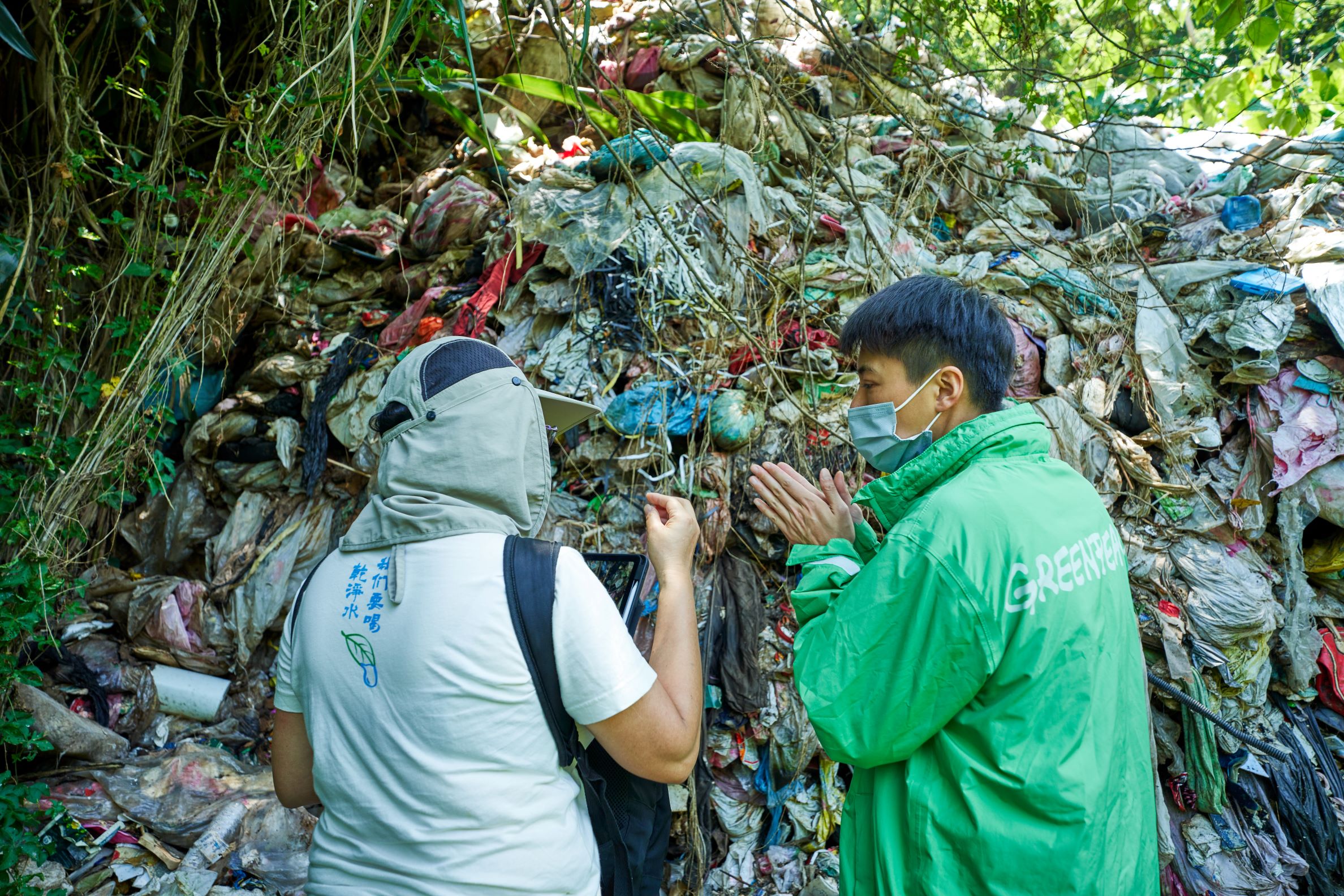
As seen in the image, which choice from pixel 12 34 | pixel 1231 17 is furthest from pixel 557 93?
pixel 1231 17

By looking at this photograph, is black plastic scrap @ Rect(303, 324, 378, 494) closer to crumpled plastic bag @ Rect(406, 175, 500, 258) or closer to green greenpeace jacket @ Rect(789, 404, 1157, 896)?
crumpled plastic bag @ Rect(406, 175, 500, 258)

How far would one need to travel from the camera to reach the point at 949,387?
140 cm

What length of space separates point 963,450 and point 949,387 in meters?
0.16

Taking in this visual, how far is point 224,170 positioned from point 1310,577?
481 cm

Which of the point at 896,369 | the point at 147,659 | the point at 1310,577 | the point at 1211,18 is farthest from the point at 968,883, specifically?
the point at 147,659

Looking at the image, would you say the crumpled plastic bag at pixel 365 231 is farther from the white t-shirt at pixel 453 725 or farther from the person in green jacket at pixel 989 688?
the person in green jacket at pixel 989 688

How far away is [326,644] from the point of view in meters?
1.23

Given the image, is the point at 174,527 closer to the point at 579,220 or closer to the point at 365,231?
the point at 365,231

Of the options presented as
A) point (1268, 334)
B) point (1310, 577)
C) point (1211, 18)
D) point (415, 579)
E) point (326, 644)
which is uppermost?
point (1211, 18)

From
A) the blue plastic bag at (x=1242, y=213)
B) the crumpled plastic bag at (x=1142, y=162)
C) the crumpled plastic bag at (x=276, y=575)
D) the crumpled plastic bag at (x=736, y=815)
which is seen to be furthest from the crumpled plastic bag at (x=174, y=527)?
the blue plastic bag at (x=1242, y=213)

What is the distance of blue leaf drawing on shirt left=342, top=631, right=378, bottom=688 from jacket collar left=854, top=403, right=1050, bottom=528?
92cm

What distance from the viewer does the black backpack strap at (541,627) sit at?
3.74 feet

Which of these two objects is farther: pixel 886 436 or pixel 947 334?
pixel 886 436

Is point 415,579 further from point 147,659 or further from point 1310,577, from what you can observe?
point 1310,577
